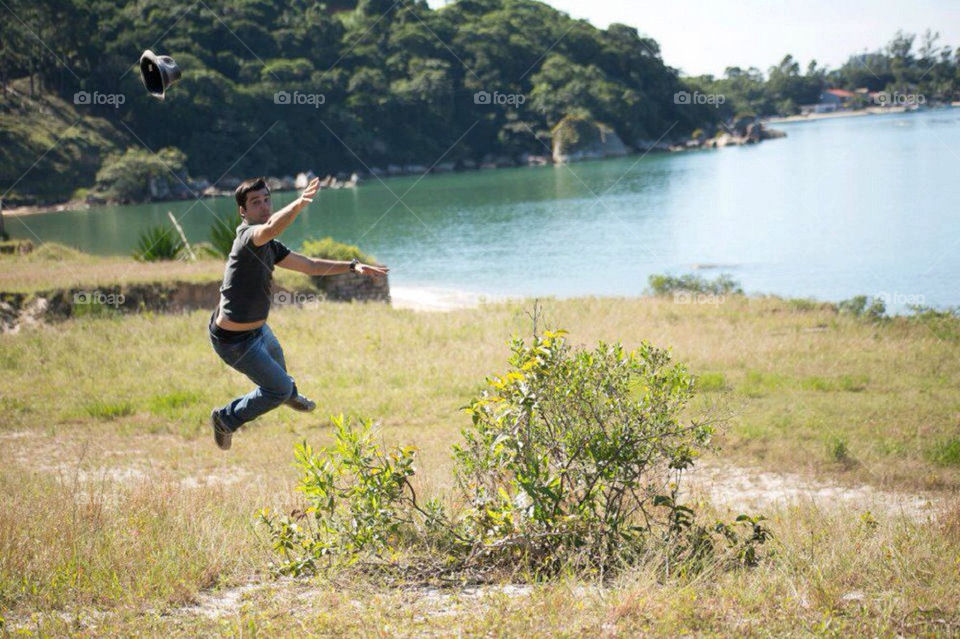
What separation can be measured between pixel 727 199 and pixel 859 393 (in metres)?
69.8

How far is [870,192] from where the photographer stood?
71812 millimetres

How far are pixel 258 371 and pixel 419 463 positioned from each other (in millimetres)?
2562

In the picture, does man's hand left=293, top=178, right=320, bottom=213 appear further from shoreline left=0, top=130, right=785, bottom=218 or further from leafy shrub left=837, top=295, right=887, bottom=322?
shoreline left=0, top=130, right=785, bottom=218

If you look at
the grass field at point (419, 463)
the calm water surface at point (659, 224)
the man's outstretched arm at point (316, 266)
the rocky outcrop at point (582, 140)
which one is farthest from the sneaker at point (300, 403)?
the rocky outcrop at point (582, 140)

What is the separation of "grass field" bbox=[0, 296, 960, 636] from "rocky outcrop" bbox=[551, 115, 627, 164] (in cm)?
11661

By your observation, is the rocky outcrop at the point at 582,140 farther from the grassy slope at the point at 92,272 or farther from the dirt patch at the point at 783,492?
the dirt patch at the point at 783,492

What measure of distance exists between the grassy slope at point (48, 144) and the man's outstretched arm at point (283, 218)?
313ft

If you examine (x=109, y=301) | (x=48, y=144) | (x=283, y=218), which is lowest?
(x=109, y=301)

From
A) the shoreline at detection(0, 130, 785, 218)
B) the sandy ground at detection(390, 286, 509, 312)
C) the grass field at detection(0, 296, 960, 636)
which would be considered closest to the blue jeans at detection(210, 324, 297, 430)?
the grass field at detection(0, 296, 960, 636)

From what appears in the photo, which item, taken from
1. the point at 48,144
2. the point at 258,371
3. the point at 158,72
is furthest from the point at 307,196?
the point at 48,144

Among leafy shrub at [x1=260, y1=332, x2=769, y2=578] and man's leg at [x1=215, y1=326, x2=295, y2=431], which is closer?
leafy shrub at [x1=260, y1=332, x2=769, y2=578]

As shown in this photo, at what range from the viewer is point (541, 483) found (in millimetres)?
5473

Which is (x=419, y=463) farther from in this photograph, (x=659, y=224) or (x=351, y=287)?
(x=659, y=224)

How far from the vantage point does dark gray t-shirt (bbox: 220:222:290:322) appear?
650cm
